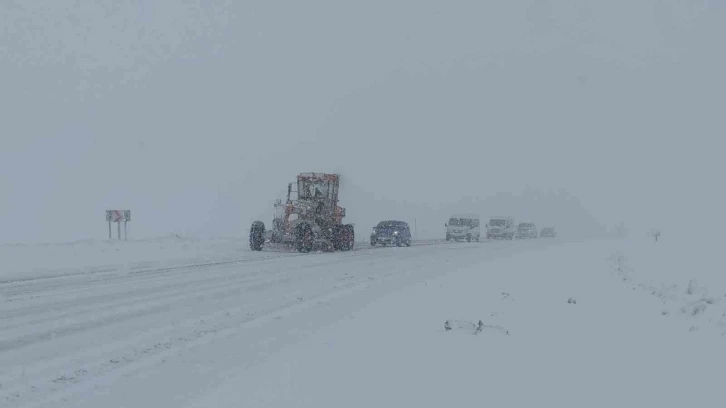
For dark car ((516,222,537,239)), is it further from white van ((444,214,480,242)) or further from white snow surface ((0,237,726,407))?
white snow surface ((0,237,726,407))

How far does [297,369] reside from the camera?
712 cm

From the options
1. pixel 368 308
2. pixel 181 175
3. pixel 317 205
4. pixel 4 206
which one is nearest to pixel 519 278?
pixel 368 308

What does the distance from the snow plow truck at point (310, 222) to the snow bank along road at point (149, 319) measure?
30.9 ft

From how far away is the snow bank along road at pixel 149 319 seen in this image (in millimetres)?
6852

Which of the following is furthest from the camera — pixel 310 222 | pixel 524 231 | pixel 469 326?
pixel 524 231

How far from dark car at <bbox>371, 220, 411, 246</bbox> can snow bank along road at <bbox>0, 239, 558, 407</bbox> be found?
749 inches

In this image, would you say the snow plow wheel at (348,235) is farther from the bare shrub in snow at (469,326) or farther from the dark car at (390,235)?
the bare shrub in snow at (469,326)

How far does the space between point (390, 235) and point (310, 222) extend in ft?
33.6

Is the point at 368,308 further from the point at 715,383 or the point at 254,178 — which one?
the point at 254,178

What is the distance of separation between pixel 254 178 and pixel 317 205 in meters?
117

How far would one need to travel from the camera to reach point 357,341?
8.60 m

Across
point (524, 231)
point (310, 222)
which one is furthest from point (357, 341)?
point (524, 231)

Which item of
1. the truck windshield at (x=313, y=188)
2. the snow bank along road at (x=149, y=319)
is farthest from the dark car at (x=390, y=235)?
the snow bank along road at (x=149, y=319)

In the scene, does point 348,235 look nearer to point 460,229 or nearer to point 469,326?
point 460,229
